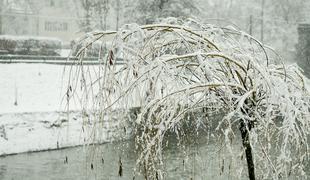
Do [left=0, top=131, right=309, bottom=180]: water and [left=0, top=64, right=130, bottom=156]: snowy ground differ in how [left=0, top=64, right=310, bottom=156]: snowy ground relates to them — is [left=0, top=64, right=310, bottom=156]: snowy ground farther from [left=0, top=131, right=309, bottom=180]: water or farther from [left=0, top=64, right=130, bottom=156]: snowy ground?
[left=0, top=131, right=309, bottom=180]: water

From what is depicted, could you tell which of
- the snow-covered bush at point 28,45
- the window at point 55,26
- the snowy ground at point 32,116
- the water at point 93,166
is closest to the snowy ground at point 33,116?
the snowy ground at point 32,116

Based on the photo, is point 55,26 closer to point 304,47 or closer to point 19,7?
point 19,7

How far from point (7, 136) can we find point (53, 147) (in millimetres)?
1766

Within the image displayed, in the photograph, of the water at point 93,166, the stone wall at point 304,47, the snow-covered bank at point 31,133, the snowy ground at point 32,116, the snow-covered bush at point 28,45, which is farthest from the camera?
the stone wall at point 304,47

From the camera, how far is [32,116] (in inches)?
678

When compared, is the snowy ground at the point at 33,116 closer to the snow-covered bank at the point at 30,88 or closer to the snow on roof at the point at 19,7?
the snow-covered bank at the point at 30,88

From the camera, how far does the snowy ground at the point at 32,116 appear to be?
16344mm

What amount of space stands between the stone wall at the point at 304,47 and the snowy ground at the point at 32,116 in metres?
21.2

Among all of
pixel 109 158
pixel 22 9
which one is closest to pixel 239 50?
pixel 109 158

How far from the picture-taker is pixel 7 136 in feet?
52.8

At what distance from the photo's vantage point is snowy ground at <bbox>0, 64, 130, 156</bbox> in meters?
16.3

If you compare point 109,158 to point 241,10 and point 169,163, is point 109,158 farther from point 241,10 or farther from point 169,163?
point 241,10

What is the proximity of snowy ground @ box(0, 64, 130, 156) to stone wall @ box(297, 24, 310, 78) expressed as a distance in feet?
69.6

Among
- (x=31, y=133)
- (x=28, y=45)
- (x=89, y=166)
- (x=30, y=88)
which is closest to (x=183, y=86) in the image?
(x=89, y=166)
